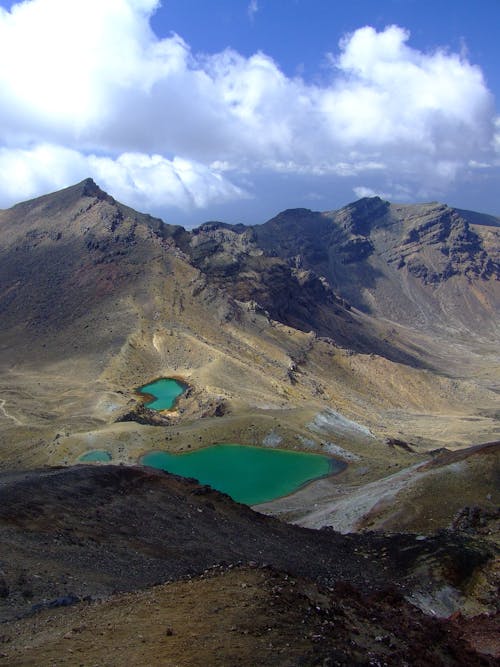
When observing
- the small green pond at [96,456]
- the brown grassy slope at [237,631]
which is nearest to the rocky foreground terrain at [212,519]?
the brown grassy slope at [237,631]

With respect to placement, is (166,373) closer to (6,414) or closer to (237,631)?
(6,414)

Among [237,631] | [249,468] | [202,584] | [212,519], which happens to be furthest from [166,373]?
[237,631]

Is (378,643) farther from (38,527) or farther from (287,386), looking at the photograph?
(287,386)

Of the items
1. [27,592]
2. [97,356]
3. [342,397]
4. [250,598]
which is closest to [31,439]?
[97,356]

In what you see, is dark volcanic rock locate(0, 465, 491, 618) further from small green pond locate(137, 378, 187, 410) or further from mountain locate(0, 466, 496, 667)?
small green pond locate(137, 378, 187, 410)

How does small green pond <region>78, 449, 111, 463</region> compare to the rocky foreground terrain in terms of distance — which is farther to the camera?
small green pond <region>78, 449, 111, 463</region>

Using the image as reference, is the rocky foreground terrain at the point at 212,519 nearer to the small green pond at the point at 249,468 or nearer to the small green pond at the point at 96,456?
the small green pond at the point at 96,456

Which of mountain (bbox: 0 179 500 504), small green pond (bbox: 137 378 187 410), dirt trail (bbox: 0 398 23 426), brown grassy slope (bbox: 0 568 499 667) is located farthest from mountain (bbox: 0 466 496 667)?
small green pond (bbox: 137 378 187 410)
